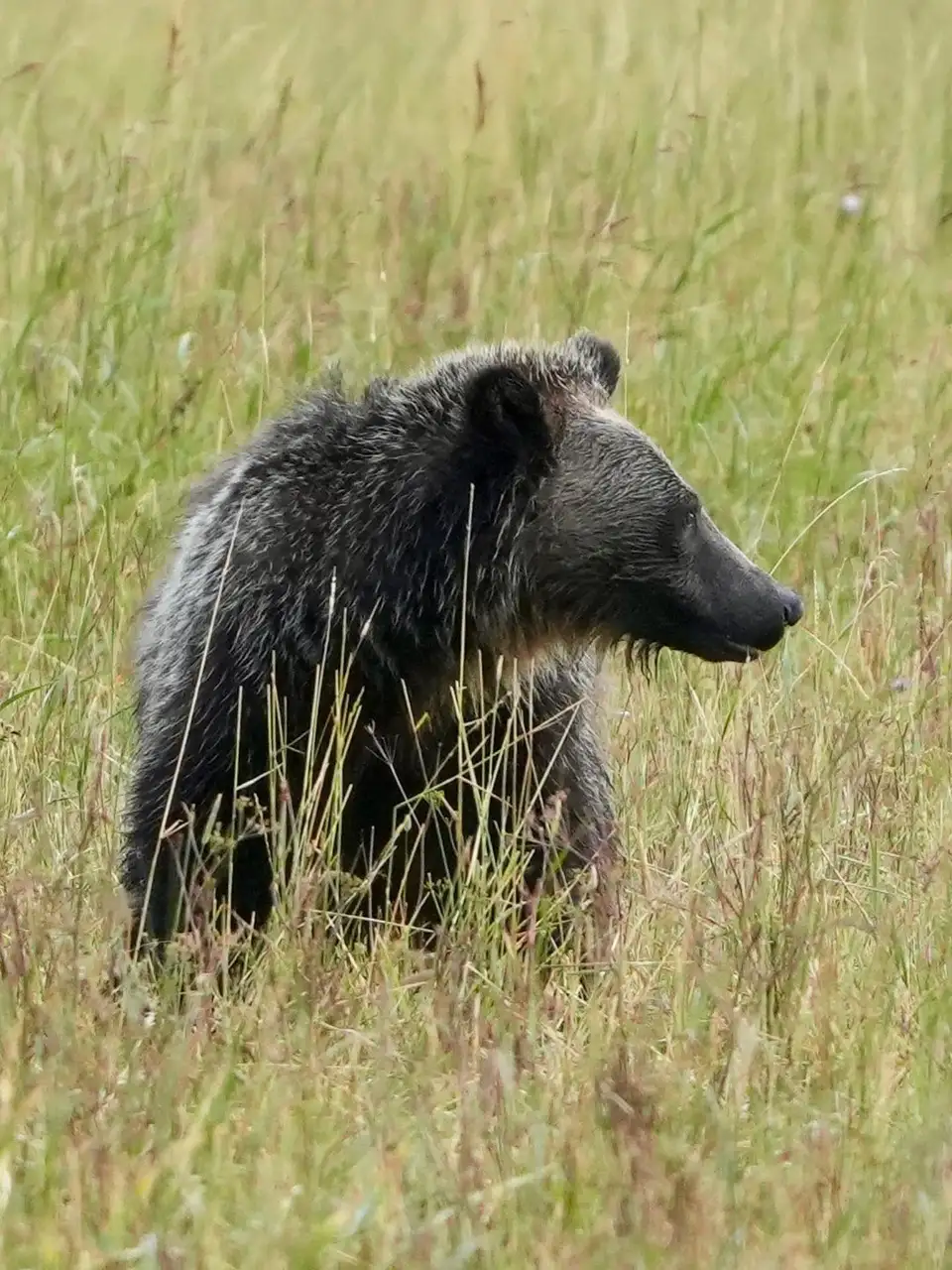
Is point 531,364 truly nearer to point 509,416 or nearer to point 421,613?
point 509,416

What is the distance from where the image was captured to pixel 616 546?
5.38 meters

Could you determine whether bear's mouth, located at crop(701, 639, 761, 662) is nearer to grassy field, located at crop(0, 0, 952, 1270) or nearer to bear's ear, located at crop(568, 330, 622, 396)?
grassy field, located at crop(0, 0, 952, 1270)

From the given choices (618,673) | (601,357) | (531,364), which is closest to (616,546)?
(531,364)

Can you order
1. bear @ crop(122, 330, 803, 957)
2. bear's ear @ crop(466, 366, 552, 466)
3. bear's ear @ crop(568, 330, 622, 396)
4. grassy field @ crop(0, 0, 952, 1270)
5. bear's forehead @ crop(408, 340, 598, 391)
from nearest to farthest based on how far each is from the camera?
grassy field @ crop(0, 0, 952, 1270) < bear @ crop(122, 330, 803, 957) < bear's ear @ crop(466, 366, 552, 466) < bear's forehead @ crop(408, 340, 598, 391) < bear's ear @ crop(568, 330, 622, 396)

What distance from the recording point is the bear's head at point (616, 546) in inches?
208

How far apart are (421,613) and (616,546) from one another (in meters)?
0.53

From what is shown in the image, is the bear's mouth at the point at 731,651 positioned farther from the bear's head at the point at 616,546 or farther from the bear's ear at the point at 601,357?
the bear's ear at the point at 601,357

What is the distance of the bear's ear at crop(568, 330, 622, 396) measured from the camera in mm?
5781

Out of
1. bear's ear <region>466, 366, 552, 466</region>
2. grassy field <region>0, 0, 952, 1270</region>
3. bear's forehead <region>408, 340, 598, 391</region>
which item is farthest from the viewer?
bear's forehead <region>408, 340, 598, 391</region>

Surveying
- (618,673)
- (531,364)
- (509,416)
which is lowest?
(618,673)

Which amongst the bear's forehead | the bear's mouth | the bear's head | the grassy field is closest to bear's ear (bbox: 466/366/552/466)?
the bear's head

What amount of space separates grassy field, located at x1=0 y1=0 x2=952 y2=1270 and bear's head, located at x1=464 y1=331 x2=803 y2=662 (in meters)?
0.35

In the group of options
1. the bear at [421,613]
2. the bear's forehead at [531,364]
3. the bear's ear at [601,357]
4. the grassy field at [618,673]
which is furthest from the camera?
the bear's ear at [601,357]

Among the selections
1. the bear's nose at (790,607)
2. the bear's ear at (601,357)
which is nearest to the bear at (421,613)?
the bear's nose at (790,607)
